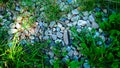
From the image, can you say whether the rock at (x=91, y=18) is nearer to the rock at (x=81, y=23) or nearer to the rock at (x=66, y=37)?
the rock at (x=81, y=23)

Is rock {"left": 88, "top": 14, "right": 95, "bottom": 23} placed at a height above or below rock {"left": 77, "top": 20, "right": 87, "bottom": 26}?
above

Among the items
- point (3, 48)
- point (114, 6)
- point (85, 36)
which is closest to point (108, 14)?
point (114, 6)

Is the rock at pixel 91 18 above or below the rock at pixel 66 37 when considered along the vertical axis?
above

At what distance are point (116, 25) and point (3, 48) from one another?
1.49m

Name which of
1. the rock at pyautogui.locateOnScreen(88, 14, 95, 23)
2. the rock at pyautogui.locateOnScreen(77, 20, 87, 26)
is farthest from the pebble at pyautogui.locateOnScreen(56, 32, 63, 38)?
the rock at pyautogui.locateOnScreen(88, 14, 95, 23)

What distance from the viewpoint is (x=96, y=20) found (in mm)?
4055

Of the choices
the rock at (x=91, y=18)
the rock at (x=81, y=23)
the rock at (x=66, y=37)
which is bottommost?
the rock at (x=66, y=37)

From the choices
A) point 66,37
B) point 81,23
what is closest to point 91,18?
point 81,23

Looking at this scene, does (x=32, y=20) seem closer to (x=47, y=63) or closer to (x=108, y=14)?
(x=47, y=63)

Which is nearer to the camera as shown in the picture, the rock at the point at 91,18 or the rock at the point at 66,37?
the rock at the point at 66,37

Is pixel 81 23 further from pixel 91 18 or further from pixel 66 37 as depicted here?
pixel 66 37

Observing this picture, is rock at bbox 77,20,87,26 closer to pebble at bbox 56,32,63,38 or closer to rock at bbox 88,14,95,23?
rock at bbox 88,14,95,23

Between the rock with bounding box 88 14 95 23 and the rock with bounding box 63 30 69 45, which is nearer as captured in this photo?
the rock with bounding box 63 30 69 45

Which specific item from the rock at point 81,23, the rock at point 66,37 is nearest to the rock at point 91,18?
the rock at point 81,23
